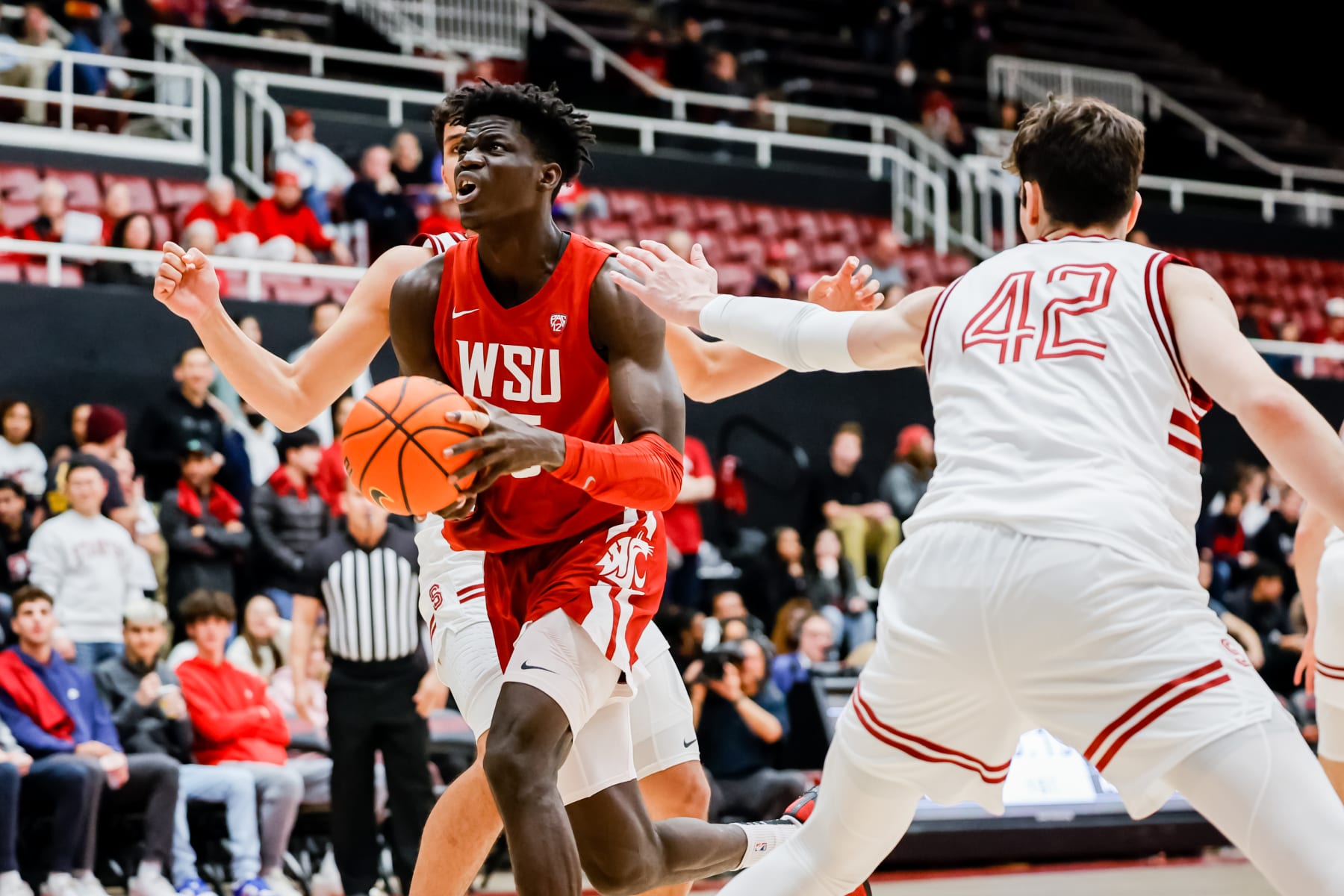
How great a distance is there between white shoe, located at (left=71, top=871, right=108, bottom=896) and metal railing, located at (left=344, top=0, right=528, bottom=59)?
10997 mm

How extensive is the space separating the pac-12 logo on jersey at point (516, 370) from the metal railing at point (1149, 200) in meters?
10.5

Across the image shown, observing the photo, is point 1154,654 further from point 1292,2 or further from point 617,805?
point 1292,2

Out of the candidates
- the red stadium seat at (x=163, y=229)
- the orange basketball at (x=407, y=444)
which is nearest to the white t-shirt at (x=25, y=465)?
the red stadium seat at (x=163, y=229)

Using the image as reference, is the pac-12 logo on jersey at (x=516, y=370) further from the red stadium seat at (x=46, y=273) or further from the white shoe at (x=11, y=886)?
the red stadium seat at (x=46, y=273)

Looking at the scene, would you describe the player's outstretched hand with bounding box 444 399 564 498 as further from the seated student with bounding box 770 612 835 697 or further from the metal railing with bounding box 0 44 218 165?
the metal railing with bounding box 0 44 218 165

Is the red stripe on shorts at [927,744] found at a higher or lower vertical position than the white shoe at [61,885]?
higher

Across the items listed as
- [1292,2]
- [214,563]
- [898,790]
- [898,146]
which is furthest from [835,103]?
[898,790]

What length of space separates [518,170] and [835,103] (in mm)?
14635

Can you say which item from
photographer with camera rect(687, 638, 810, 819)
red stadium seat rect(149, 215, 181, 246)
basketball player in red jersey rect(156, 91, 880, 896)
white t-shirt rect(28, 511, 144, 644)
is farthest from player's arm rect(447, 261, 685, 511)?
red stadium seat rect(149, 215, 181, 246)

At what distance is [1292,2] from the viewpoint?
2347cm

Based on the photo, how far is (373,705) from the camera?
7.46 meters

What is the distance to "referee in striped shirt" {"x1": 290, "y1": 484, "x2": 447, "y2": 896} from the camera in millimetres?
7383

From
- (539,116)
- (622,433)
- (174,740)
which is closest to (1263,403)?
(622,433)

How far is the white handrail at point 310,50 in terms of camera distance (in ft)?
44.8
